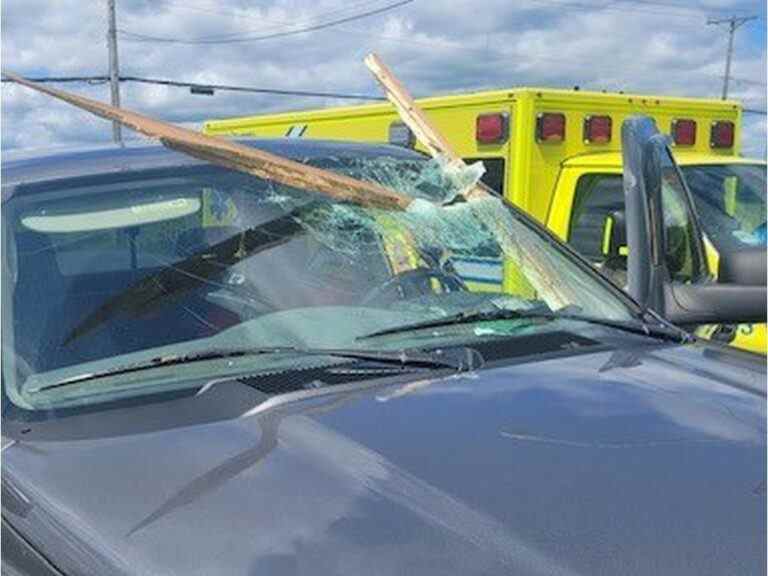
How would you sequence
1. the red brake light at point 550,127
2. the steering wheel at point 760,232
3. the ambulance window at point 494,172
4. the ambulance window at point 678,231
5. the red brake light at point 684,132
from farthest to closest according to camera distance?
the red brake light at point 684,132
the ambulance window at point 494,172
the red brake light at point 550,127
the steering wheel at point 760,232
the ambulance window at point 678,231

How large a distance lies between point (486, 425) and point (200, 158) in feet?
4.07

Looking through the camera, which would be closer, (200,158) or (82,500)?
(82,500)

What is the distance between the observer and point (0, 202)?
2402 millimetres

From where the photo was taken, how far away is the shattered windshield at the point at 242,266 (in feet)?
7.37

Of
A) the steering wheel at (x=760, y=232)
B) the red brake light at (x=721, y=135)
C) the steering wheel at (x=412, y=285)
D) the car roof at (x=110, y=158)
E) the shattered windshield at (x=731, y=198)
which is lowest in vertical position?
the steering wheel at (x=760, y=232)

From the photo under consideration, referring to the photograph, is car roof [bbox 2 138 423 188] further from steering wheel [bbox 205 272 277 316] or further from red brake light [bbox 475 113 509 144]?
red brake light [bbox 475 113 509 144]

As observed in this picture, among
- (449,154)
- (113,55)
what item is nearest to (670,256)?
(449,154)

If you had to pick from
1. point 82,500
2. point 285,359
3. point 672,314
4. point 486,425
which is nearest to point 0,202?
point 285,359

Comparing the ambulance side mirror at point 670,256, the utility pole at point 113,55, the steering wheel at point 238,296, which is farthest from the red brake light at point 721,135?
the utility pole at point 113,55

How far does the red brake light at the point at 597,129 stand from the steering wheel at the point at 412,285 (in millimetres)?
4084

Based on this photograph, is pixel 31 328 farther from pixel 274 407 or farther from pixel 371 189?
pixel 371 189

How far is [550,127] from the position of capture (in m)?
6.36

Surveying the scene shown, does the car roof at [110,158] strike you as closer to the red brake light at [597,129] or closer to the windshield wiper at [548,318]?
the windshield wiper at [548,318]

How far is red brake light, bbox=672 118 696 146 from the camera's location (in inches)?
287
